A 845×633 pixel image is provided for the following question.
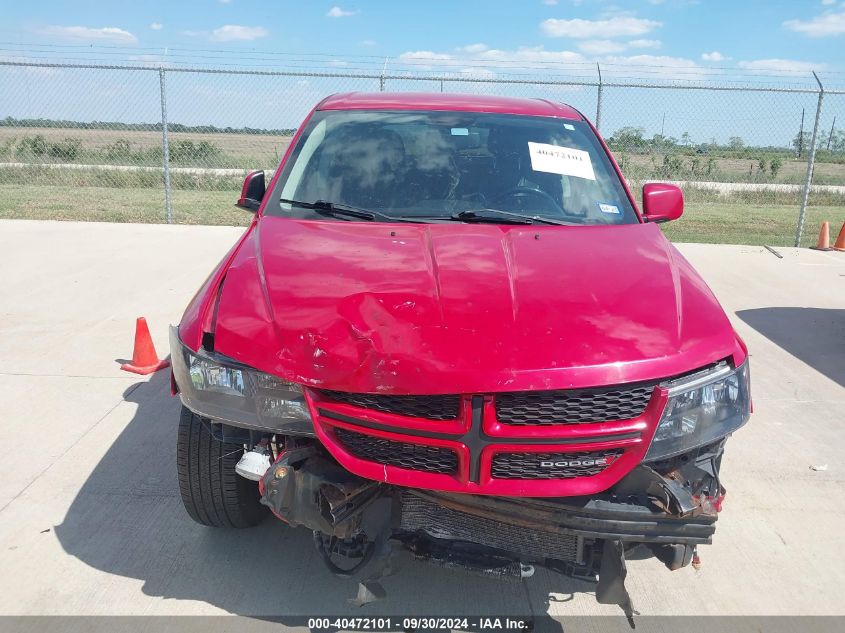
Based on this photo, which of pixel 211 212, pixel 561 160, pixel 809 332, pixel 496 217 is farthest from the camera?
pixel 211 212

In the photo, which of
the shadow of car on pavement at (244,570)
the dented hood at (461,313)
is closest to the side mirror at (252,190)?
the dented hood at (461,313)

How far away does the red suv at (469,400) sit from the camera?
224 centimetres

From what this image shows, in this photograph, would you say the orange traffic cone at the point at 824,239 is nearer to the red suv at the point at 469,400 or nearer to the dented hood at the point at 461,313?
the dented hood at the point at 461,313

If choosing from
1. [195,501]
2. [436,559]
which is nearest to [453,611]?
[436,559]

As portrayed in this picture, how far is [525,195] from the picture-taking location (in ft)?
11.8

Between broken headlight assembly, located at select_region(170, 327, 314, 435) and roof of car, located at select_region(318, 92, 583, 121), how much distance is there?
6.80 ft

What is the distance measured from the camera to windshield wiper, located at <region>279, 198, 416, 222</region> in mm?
3330

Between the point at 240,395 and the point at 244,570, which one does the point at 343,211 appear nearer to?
the point at 240,395

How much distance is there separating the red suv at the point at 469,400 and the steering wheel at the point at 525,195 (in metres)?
0.66

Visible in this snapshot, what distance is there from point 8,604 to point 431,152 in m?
2.60

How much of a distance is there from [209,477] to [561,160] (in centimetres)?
223

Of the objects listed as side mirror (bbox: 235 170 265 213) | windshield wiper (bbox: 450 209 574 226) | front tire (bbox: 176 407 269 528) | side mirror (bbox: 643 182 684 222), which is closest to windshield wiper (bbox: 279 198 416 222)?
windshield wiper (bbox: 450 209 574 226)

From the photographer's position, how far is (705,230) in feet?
43.6

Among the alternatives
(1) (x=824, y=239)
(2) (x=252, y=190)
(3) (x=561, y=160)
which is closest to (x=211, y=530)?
(2) (x=252, y=190)
